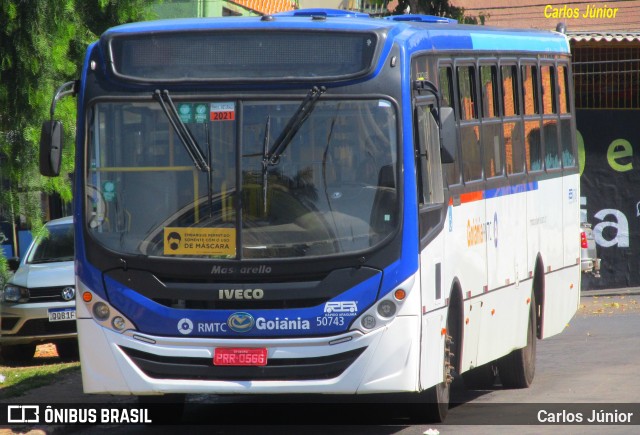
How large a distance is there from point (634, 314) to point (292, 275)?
12.6 meters

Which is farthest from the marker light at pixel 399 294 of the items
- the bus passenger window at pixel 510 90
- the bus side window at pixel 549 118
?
the bus side window at pixel 549 118

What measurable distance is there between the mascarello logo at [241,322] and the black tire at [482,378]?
4597 mm

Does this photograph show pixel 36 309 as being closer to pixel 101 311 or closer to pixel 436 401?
pixel 101 311

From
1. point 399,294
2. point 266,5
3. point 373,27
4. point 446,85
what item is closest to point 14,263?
point 446,85

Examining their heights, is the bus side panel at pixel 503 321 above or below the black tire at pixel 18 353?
above

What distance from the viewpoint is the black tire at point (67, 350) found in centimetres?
1636

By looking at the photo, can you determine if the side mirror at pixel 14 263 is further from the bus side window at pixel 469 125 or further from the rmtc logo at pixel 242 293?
the rmtc logo at pixel 242 293

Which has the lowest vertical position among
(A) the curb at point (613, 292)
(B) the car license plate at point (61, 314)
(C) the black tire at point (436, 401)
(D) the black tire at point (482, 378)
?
(A) the curb at point (613, 292)

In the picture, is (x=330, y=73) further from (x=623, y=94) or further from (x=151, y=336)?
(x=623, y=94)

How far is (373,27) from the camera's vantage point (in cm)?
902

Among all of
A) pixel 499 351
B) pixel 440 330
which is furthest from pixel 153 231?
pixel 499 351

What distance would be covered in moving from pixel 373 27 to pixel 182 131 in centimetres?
151

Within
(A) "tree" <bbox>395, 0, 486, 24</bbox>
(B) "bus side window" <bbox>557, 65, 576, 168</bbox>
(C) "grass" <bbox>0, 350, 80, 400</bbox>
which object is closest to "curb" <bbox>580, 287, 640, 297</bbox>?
(A) "tree" <bbox>395, 0, 486, 24</bbox>

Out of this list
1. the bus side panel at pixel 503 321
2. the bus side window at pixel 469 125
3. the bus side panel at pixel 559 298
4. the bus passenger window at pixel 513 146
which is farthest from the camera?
the bus side panel at pixel 559 298
